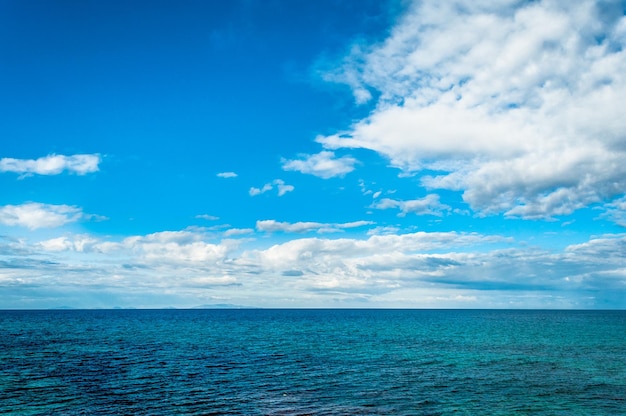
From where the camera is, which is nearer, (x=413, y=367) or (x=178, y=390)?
(x=178, y=390)

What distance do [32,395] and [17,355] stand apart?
31.4 meters

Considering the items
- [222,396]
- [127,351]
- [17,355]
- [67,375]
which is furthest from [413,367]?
[17,355]

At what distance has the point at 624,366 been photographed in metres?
56.6

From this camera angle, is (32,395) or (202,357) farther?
(202,357)

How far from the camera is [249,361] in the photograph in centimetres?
6022

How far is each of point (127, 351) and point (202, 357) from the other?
1423 cm

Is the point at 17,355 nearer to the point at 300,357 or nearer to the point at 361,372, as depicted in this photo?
the point at 300,357

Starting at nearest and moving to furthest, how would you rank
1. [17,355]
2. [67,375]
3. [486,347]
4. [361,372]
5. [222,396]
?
1. [222,396]
2. [67,375]
3. [361,372]
4. [17,355]
5. [486,347]

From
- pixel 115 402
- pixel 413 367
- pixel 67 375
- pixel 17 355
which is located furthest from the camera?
pixel 17 355

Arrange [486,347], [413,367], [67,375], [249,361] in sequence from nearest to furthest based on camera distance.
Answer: [67,375] < [413,367] < [249,361] < [486,347]

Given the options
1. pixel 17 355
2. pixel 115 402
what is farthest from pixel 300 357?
pixel 17 355

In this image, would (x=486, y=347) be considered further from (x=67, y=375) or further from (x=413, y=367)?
Answer: (x=67, y=375)

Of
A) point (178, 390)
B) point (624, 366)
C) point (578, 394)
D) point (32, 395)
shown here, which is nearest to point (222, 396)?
point (178, 390)

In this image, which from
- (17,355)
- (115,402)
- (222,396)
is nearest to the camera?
(115,402)
